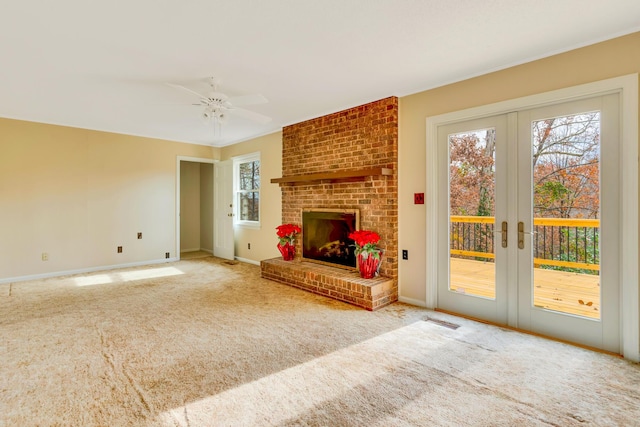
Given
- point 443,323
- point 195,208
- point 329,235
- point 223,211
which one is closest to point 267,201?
point 223,211

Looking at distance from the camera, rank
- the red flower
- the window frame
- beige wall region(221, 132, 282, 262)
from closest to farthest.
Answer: the red flower, beige wall region(221, 132, 282, 262), the window frame

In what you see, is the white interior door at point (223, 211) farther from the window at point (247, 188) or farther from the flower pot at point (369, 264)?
the flower pot at point (369, 264)

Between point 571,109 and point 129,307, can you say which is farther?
point 129,307

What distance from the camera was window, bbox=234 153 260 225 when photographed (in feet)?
19.7

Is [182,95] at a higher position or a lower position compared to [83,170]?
higher

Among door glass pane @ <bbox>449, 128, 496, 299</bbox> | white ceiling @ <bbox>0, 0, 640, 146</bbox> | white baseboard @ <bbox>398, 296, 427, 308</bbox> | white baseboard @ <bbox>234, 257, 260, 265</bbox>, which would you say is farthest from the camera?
white baseboard @ <bbox>234, 257, 260, 265</bbox>

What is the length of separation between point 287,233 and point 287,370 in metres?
2.70

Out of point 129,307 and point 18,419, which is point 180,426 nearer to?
point 18,419

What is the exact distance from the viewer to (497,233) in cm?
304

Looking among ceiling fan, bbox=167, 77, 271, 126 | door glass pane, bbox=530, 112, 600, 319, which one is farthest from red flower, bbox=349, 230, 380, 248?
ceiling fan, bbox=167, 77, 271, 126

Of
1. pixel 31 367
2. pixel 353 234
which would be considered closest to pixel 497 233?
pixel 353 234

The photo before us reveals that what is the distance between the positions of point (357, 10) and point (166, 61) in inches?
70.0

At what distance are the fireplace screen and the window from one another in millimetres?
1543

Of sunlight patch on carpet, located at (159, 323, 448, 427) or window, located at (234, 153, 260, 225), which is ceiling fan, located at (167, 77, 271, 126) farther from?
window, located at (234, 153, 260, 225)
